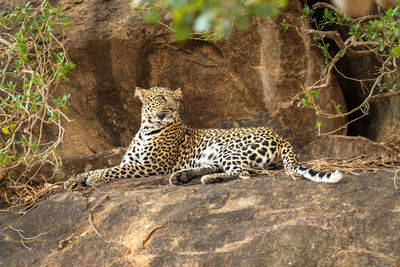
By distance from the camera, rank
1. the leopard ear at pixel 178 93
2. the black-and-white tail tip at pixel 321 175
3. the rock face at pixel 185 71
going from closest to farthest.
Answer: the black-and-white tail tip at pixel 321 175, the leopard ear at pixel 178 93, the rock face at pixel 185 71

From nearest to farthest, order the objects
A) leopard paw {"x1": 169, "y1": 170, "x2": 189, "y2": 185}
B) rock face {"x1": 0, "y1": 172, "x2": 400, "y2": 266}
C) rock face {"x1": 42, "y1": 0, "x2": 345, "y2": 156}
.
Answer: rock face {"x1": 0, "y1": 172, "x2": 400, "y2": 266}
leopard paw {"x1": 169, "y1": 170, "x2": 189, "y2": 185}
rock face {"x1": 42, "y1": 0, "x2": 345, "y2": 156}

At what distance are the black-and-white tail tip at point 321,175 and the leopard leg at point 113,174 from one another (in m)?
2.87

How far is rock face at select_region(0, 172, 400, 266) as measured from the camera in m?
5.14

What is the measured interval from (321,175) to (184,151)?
3372mm

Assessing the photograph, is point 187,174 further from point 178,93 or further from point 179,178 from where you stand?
point 178,93

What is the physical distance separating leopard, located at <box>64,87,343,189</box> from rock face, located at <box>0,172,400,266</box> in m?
0.92

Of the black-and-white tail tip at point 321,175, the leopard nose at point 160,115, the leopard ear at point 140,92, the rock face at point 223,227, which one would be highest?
the leopard ear at point 140,92

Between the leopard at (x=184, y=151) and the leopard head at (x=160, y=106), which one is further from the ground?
the leopard head at (x=160, y=106)

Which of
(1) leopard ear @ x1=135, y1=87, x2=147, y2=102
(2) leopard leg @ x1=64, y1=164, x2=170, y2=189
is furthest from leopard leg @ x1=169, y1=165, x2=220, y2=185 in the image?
(1) leopard ear @ x1=135, y1=87, x2=147, y2=102

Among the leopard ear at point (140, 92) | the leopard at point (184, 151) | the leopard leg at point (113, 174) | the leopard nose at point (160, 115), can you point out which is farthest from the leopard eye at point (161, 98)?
the leopard leg at point (113, 174)

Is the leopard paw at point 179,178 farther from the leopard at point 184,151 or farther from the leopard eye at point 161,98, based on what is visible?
the leopard eye at point 161,98

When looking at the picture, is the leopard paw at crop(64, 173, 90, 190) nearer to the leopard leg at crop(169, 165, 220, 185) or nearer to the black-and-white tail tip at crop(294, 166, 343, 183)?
the leopard leg at crop(169, 165, 220, 185)

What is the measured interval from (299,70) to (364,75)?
4.11ft

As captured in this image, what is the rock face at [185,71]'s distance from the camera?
9328 millimetres
